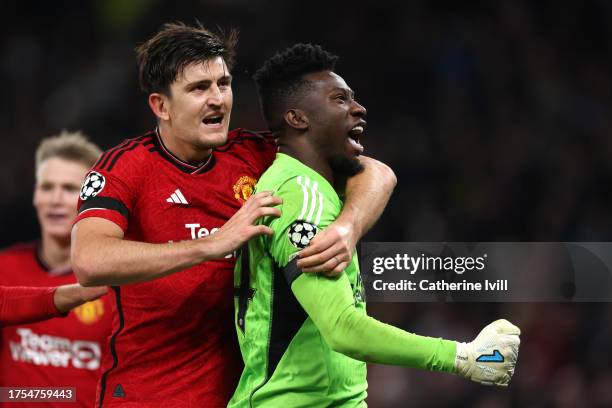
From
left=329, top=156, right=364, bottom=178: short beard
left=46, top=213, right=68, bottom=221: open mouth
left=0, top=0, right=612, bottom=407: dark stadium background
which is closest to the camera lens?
left=329, top=156, right=364, bottom=178: short beard

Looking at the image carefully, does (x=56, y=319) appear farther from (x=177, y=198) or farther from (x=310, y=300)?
(x=310, y=300)

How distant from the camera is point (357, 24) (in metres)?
9.62

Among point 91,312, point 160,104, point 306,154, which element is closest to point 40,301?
point 91,312

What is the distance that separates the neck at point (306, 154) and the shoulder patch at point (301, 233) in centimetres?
40

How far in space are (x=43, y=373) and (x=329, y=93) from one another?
2579 millimetres

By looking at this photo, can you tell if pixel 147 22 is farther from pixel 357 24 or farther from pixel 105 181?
pixel 105 181

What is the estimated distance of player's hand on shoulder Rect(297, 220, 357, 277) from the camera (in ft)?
9.82

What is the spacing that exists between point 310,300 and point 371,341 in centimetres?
23

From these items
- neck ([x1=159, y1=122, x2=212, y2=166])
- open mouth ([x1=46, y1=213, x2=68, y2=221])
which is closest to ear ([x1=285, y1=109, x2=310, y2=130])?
neck ([x1=159, y1=122, x2=212, y2=166])

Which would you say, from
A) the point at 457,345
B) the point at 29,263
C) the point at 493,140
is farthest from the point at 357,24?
the point at 457,345

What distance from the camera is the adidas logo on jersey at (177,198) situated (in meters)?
3.62

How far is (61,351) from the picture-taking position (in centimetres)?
Answer: 515

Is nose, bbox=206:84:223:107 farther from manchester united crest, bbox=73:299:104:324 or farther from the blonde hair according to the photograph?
the blonde hair

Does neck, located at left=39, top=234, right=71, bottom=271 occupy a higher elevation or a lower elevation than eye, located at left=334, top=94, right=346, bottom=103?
higher
